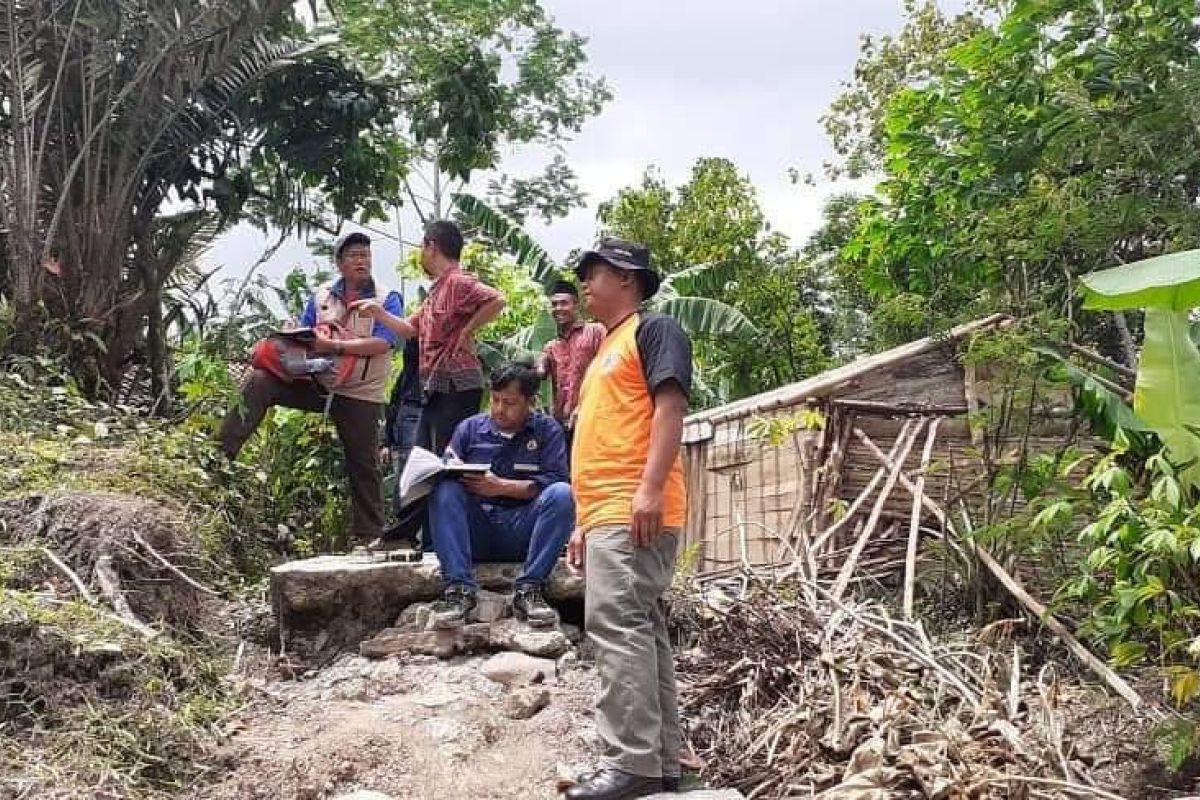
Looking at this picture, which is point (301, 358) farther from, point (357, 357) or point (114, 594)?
point (114, 594)

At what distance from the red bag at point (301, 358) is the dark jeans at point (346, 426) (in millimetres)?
63

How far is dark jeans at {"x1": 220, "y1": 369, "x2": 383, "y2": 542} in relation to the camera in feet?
19.4

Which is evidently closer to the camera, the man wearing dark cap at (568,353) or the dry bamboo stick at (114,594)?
the dry bamboo stick at (114,594)

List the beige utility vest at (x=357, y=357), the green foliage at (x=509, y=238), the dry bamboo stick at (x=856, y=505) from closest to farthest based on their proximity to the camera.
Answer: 1. the beige utility vest at (x=357, y=357)
2. the dry bamboo stick at (x=856, y=505)
3. the green foliage at (x=509, y=238)

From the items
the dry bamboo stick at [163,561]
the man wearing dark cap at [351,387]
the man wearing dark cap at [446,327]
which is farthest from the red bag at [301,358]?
the dry bamboo stick at [163,561]

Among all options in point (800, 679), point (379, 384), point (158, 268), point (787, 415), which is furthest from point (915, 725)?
point (158, 268)

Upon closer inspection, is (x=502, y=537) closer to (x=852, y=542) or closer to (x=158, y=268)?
(x=852, y=542)

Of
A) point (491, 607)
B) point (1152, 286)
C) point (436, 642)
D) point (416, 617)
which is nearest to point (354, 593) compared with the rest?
point (416, 617)

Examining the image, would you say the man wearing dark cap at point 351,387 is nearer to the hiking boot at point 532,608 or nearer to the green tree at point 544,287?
the hiking boot at point 532,608

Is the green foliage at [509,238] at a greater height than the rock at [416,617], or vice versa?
the green foliage at [509,238]

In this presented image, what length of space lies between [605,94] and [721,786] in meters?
19.8

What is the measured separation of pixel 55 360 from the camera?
699cm

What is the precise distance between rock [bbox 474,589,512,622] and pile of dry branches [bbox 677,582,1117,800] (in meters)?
0.76

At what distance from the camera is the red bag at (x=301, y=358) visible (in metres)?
5.77
